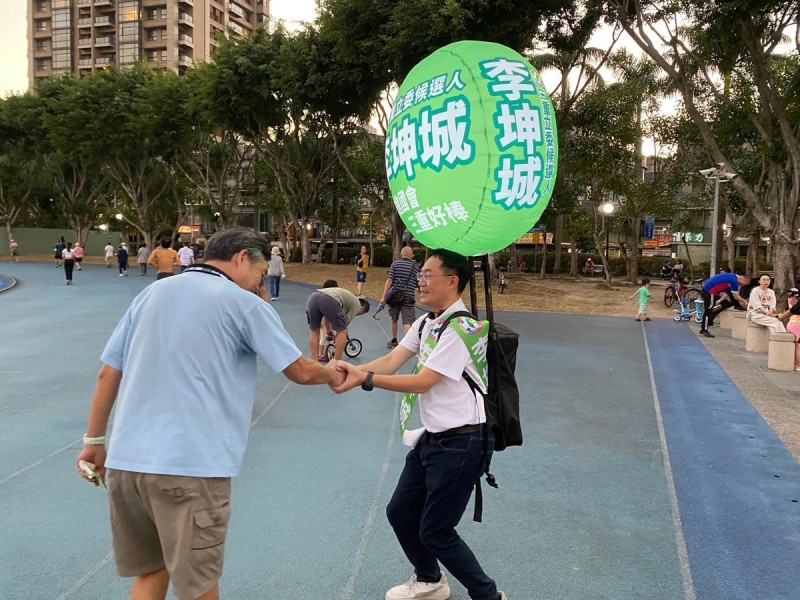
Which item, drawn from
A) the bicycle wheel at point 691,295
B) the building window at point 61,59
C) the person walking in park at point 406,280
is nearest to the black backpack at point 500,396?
the person walking in park at point 406,280

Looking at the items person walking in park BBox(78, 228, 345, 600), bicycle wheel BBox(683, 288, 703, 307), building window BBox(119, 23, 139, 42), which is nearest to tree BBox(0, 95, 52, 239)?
building window BBox(119, 23, 139, 42)

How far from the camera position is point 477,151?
330 cm

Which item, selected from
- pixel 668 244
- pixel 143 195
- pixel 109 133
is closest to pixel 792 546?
pixel 109 133

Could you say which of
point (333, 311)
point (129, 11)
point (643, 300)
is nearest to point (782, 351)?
point (643, 300)

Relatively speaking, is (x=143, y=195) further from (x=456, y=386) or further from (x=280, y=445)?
(x=456, y=386)

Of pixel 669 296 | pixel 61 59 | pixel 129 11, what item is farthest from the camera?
pixel 61 59

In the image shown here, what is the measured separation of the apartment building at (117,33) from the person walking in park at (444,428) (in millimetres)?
73404

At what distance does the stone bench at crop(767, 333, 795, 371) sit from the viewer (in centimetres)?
963

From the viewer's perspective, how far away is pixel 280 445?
222 inches

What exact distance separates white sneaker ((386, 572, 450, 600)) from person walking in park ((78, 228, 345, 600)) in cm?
120

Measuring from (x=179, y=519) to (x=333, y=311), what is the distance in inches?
241

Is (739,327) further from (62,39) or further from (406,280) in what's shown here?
(62,39)

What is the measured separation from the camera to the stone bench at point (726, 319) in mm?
15188

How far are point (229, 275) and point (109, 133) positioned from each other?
3360cm
